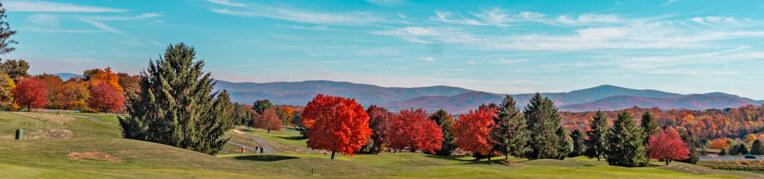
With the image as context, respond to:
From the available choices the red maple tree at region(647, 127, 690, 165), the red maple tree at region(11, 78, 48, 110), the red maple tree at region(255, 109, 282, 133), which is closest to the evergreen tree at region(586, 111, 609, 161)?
the red maple tree at region(647, 127, 690, 165)

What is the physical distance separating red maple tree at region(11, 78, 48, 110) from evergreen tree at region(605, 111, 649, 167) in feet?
344

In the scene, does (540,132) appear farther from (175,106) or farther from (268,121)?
(268,121)

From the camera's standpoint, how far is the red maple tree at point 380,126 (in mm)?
83562

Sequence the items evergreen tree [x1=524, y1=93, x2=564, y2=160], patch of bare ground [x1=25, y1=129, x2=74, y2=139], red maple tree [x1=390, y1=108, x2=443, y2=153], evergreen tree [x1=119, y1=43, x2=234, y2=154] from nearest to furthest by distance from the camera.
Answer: evergreen tree [x1=119, y1=43, x2=234, y2=154] → patch of bare ground [x1=25, y1=129, x2=74, y2=139] → evergreen tree [x1=524, y1=93, x2=564, y2=160] → red maple tree [x1=390, y1=108, x2=443, y2=153]

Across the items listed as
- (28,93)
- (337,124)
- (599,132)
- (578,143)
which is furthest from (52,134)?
(578,143)

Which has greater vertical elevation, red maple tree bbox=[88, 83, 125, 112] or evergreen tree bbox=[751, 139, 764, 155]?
red maple tree bbox=[88, 83, 125, 112]

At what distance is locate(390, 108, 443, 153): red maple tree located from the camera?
277ft

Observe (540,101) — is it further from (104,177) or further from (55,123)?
(55,123)

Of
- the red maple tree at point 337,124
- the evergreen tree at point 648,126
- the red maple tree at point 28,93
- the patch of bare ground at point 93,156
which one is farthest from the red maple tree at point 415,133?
the red maple tree at point 28,93

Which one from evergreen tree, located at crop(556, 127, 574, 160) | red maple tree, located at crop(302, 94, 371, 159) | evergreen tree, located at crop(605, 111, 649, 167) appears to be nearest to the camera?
red maple tree, located at crop(302, 94, 371, 159)

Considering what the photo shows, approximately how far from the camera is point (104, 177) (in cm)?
2364

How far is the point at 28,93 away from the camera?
86.1 m

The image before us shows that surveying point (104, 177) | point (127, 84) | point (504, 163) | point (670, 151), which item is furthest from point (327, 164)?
point (127, 84)

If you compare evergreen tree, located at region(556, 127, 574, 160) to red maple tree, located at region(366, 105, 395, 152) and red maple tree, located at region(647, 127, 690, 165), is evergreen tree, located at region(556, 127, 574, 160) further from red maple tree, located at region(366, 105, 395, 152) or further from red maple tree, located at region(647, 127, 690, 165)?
red maple tree, located at region(366, 105, 395, 152)
